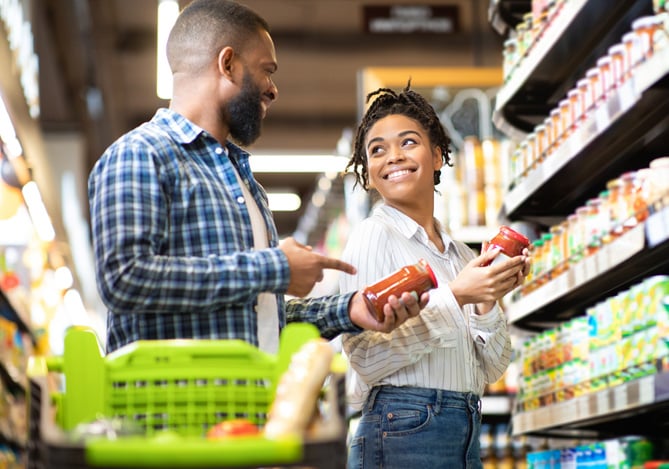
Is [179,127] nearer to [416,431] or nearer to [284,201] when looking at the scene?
[416,431]

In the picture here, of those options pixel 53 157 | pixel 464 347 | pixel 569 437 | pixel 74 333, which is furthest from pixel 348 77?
pixel 74 333

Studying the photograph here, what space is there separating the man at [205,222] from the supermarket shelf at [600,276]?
0.79 m

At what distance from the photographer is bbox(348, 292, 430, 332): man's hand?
241 centimetres

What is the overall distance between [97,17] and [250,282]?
8587 millimetres

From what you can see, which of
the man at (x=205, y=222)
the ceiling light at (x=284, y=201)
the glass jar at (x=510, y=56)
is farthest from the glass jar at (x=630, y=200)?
the ceiling light at (x=284, y=201)

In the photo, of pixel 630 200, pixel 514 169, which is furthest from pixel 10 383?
pixel 630 200

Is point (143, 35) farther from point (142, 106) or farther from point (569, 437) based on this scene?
point (569, 437)

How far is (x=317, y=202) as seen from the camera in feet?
31.8

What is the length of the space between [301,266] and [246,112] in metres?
0.52

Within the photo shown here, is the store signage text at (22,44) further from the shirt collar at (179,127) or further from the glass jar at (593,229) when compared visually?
the shirt collar at (179,127)

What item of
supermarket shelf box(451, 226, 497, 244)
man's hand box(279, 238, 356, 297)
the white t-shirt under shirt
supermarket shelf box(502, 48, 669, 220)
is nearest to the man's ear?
the white t-shirt under shirt

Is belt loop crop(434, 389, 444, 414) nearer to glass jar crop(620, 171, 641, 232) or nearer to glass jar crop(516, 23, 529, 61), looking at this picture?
glass jar crop(620, 171, 641, 232)

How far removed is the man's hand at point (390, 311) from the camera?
7.92ft

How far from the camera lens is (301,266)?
7.23 feet
